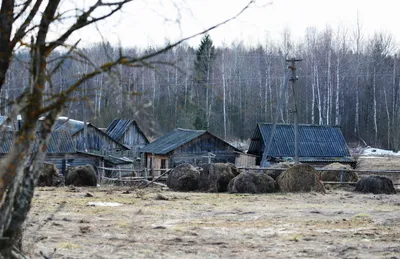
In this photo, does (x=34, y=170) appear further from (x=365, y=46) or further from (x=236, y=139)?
(x=365, y=46)

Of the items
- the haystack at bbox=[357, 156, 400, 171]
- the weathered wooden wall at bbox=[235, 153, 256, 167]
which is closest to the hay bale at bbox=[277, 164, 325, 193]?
the haystack at bbox=[357, 156, 400, 171]

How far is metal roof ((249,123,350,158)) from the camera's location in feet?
125

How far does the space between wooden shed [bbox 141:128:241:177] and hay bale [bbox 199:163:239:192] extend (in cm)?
1488

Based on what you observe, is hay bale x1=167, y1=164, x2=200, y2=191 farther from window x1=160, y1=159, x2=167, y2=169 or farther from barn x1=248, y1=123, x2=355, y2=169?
window x1=160, y1=159, x2=167, y2=169

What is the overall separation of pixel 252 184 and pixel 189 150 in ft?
57.0

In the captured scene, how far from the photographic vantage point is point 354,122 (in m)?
62.7

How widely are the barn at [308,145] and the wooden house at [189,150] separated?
6.63 ft

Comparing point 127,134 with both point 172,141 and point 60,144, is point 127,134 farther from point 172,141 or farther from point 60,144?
point 60,144

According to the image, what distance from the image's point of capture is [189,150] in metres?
38.4

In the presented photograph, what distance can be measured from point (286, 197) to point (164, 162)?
1922cm

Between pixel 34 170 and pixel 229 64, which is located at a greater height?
pixel 229 64

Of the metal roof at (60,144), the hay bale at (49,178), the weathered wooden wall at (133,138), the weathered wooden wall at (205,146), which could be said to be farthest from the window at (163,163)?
the hay bale at (49,178)

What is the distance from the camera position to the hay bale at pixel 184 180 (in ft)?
74.0

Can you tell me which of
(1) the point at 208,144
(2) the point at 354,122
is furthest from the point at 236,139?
(1) the point at 208,144
